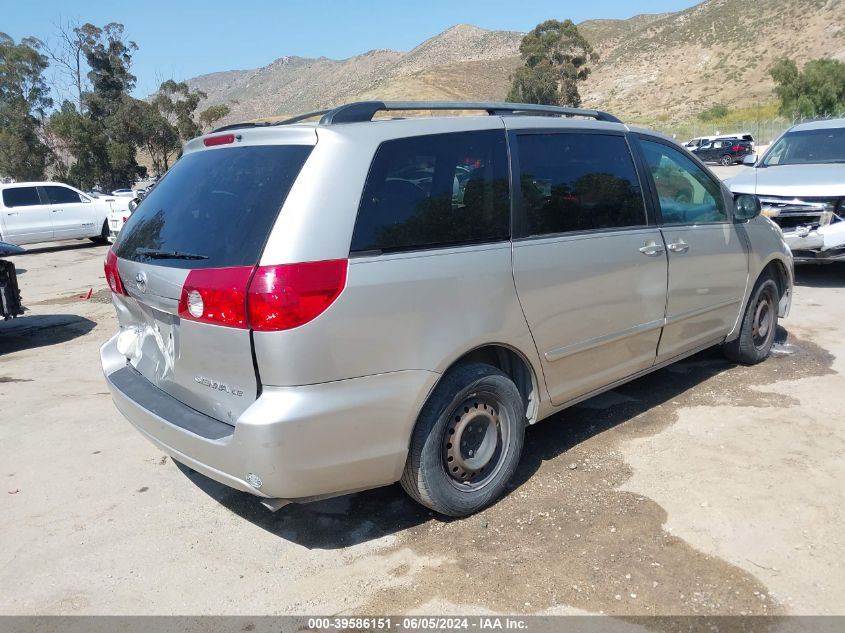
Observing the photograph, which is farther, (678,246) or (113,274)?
(678,246)

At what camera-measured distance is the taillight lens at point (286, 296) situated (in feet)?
8.95

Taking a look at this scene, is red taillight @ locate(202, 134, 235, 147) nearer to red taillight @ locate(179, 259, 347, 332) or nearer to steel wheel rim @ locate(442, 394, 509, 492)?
red taillight @ locate(179, 259, 347, 332)

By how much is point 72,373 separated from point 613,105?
82795 millimetres

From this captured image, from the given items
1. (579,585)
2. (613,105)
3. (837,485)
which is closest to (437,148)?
(579,585)

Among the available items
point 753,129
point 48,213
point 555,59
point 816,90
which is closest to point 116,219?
point 48,213

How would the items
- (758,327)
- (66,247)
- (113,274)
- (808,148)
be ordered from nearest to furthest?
1. (113,274)
2. (758,327)
3. (808,148)
4. (66,247)

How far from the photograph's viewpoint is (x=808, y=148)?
376 inches

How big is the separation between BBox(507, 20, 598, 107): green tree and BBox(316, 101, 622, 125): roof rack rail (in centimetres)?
6153

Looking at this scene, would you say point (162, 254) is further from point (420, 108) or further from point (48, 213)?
point (48, 213)

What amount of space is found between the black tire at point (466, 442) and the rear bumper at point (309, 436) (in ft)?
0.42

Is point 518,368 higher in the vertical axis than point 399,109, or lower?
lower

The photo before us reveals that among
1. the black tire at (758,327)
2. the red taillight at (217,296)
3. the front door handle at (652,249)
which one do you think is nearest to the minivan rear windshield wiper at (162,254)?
the red taillight at (217,296)

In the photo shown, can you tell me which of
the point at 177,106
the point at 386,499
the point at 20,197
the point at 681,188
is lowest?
the point at 386,499

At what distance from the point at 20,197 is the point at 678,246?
17684mm
